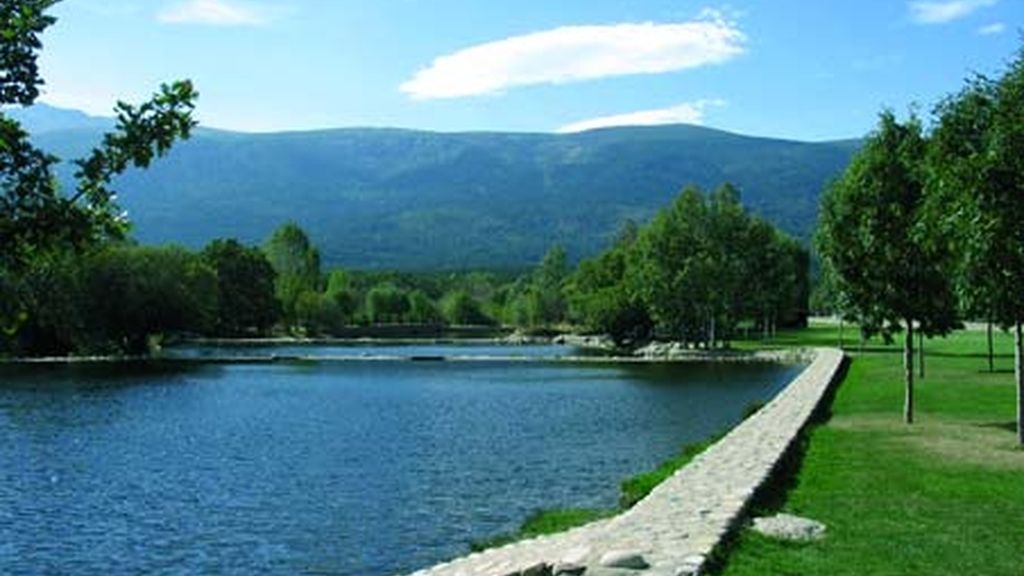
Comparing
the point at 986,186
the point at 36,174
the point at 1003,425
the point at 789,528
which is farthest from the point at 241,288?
the point at 36,174

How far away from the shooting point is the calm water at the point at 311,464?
941 inches

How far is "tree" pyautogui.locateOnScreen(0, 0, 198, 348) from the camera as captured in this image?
8.05 metres

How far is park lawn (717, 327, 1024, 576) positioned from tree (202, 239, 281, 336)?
460ft

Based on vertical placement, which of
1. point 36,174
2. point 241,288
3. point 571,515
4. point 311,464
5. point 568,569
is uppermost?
point 241,288

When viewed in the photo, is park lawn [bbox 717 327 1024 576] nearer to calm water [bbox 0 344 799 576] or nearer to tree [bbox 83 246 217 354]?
calm water [bbox 0 344 799 576]

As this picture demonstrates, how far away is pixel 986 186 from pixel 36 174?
20.8 meters

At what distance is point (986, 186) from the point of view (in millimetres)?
24141

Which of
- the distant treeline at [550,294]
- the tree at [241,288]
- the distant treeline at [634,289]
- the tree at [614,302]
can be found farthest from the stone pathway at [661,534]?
the tree at [241,288]

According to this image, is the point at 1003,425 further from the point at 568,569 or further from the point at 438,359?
the point at 438,359

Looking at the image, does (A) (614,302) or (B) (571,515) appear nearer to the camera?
(B) (571,515)

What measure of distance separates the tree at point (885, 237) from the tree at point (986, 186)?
6.46 m

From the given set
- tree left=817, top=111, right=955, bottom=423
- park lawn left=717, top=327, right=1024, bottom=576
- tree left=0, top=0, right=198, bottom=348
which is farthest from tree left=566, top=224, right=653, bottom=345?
tree left=0, top=0, right=198, bottom=348

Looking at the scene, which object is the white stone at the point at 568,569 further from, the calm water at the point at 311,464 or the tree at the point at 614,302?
the tree at the point at 614,302


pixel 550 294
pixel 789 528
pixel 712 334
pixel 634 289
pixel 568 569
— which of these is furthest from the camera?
pixel 550 294
